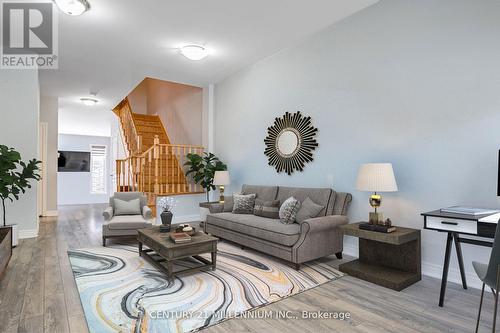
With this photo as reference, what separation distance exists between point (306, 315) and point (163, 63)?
4.82 metres

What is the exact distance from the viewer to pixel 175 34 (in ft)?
14.2

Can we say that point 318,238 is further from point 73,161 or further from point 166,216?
point 73,161

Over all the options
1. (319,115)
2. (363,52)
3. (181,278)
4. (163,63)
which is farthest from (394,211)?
(163,63)

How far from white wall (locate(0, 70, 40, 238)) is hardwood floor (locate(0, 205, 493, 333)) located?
174 cm

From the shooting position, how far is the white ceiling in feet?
12.0

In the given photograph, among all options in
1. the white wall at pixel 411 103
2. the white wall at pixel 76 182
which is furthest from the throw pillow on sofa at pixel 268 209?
the white wall at pixel 76 182

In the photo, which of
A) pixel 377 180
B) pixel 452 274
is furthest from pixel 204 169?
pixel 452 274

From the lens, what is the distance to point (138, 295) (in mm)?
2701

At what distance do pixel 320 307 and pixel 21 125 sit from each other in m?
5.37

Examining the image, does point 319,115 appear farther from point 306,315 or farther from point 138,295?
point 138,295

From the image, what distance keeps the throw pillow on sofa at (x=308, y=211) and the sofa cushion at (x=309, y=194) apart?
0.10 metres

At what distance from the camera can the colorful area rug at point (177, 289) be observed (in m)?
2.27

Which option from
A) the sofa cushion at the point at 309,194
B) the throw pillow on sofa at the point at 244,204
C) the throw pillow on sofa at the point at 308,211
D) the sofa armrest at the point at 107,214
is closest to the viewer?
the throw pillow on sofa at the point at 308,211

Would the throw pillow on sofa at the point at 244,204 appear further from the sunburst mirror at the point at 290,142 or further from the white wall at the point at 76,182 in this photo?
the white wall at the point at 76,182
